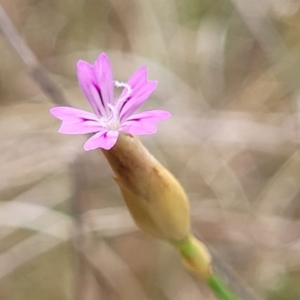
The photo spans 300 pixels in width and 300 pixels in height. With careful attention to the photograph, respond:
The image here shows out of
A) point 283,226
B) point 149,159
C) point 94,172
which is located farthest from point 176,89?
point 149,159

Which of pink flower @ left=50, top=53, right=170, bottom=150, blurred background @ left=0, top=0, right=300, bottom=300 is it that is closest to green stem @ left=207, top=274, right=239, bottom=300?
pink flower @ left=50, top=53, right=170, bottom=150

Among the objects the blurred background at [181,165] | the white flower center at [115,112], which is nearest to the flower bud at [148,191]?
the white flower center at [115,112]

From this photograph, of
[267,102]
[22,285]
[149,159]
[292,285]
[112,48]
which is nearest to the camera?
[149,159]

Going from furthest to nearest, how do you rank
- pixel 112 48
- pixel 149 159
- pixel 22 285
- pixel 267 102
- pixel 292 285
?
1. pixel 112 48
2. pixel 267 102
3. pixel 22 285
4. pixel 292 285
5. pixel 149 159

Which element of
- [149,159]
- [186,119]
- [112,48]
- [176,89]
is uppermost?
[112,48]

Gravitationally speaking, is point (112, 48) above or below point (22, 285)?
above

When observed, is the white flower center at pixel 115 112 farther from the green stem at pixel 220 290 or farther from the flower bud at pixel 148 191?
the green stem at pixel 220 290

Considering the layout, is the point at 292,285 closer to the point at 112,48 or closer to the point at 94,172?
the point at 94,172

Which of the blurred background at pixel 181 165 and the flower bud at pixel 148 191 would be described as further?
the blurred background at pixel 181 165
